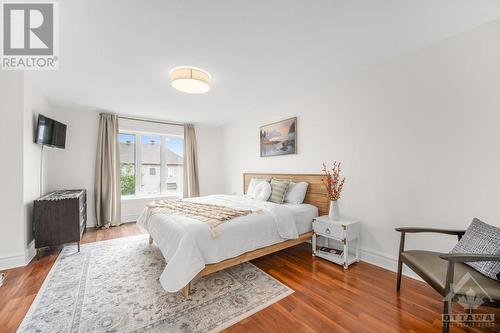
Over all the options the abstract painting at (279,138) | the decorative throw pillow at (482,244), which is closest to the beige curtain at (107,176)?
the abstract painting at (279,138)

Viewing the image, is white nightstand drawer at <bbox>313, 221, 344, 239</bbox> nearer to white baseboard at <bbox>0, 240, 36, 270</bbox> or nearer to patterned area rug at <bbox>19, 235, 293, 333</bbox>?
patterned area rug at <bbox>19, 235, 293, 333</bbox>

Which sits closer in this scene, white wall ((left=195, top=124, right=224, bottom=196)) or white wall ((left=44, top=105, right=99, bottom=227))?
white wall ((left=44, top=105, right=99, bottom=227))

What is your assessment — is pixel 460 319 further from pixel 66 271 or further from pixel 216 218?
pixel 66 271

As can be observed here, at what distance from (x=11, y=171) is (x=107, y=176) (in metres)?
1.81

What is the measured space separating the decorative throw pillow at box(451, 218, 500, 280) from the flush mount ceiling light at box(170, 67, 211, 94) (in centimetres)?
308

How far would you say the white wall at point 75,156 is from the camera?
4.01 metres

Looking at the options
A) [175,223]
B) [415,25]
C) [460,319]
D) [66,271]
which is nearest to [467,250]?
[460,319]

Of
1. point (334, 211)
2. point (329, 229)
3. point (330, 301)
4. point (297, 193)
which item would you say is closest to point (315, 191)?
point (297, 193)

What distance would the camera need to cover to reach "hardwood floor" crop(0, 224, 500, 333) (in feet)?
5.26

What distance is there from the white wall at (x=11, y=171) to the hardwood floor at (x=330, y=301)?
0.98 ft

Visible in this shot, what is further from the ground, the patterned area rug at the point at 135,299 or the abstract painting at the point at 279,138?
the abstract painting at the point at 279,138

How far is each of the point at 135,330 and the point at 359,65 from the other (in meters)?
3.60

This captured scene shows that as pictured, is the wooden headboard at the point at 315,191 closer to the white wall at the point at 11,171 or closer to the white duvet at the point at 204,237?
the white duvet at the point at 204,237

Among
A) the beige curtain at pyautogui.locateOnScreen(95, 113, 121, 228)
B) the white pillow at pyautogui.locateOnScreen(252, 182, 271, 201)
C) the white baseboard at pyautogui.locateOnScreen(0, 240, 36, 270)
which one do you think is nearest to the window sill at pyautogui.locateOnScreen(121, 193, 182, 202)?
the beige curtain at pyautogui.locateOnScreen(95, 113, 121, 228)
